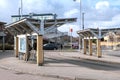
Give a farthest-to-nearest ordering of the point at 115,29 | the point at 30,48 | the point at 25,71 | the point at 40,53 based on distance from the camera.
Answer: the point at 115,29, the point at 30,48, the point at 40,53, the point at 25,71

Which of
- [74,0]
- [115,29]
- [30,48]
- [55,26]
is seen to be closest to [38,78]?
[55,26]

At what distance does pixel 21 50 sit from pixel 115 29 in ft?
39.2

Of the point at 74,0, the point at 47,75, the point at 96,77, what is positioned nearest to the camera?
the point at 96,77

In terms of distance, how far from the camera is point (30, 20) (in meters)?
27.2

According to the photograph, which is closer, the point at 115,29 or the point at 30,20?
the point at 30,20

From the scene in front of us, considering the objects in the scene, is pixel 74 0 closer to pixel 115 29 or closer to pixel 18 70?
pixel 115 29

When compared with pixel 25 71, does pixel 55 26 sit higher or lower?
higher

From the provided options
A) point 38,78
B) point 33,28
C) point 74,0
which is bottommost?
point 38,78

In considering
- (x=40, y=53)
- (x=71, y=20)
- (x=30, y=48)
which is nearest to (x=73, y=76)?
(x=40, y=53)

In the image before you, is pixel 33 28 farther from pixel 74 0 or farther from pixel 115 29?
pixel 74 0

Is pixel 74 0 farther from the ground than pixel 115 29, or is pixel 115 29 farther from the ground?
pixel 74 0

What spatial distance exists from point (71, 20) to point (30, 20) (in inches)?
128

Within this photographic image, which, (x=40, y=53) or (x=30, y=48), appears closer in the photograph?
(x=40, y=53)

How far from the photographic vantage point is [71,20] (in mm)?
28344
